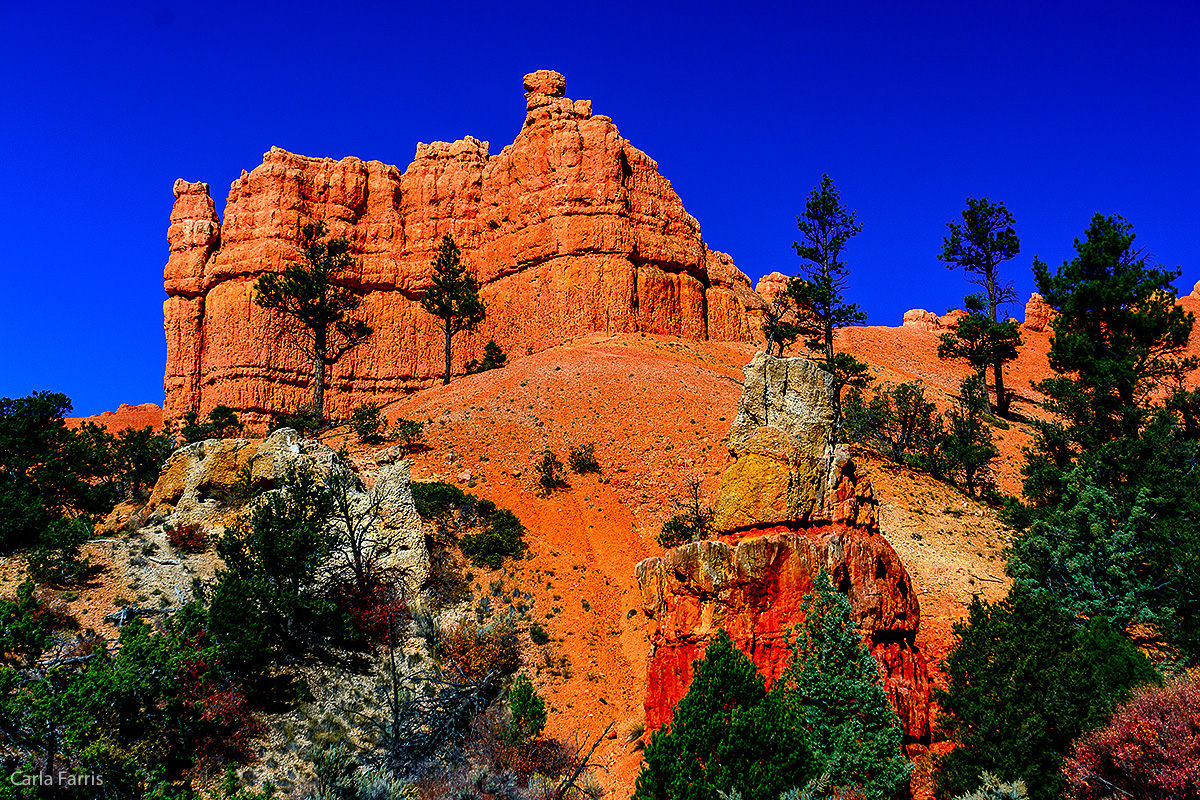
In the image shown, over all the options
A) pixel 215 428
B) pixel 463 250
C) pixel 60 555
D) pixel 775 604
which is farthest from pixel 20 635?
pixel 463 250

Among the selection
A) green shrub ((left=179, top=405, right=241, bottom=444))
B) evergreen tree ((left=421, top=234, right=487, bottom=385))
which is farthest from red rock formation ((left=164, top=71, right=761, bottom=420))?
green shrub ((left=179, top=405, right=241, bottom=444))

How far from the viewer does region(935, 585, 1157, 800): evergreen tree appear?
12789 mm

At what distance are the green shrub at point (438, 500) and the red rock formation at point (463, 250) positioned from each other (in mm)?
27679

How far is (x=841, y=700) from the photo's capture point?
1366 cm

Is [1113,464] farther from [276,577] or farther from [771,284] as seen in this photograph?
[771,284]

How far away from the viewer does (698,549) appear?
1552 cm

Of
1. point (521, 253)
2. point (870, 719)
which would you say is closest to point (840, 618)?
point (870, 719)

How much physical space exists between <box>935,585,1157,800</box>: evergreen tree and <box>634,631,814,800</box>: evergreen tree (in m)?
3.01

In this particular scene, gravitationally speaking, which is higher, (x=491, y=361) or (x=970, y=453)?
(x=491, y=361)

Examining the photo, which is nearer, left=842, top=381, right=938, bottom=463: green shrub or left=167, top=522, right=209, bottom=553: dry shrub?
left=167, top=522, right=209, bottom=553: dry shrub

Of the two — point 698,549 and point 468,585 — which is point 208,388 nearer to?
point 468,585

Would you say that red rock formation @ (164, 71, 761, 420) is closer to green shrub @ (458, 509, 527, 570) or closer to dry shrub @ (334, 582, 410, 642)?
green shrub @ (458, 509, 527, 570)

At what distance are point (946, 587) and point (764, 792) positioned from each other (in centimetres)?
1136

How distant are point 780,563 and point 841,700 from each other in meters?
2.75
